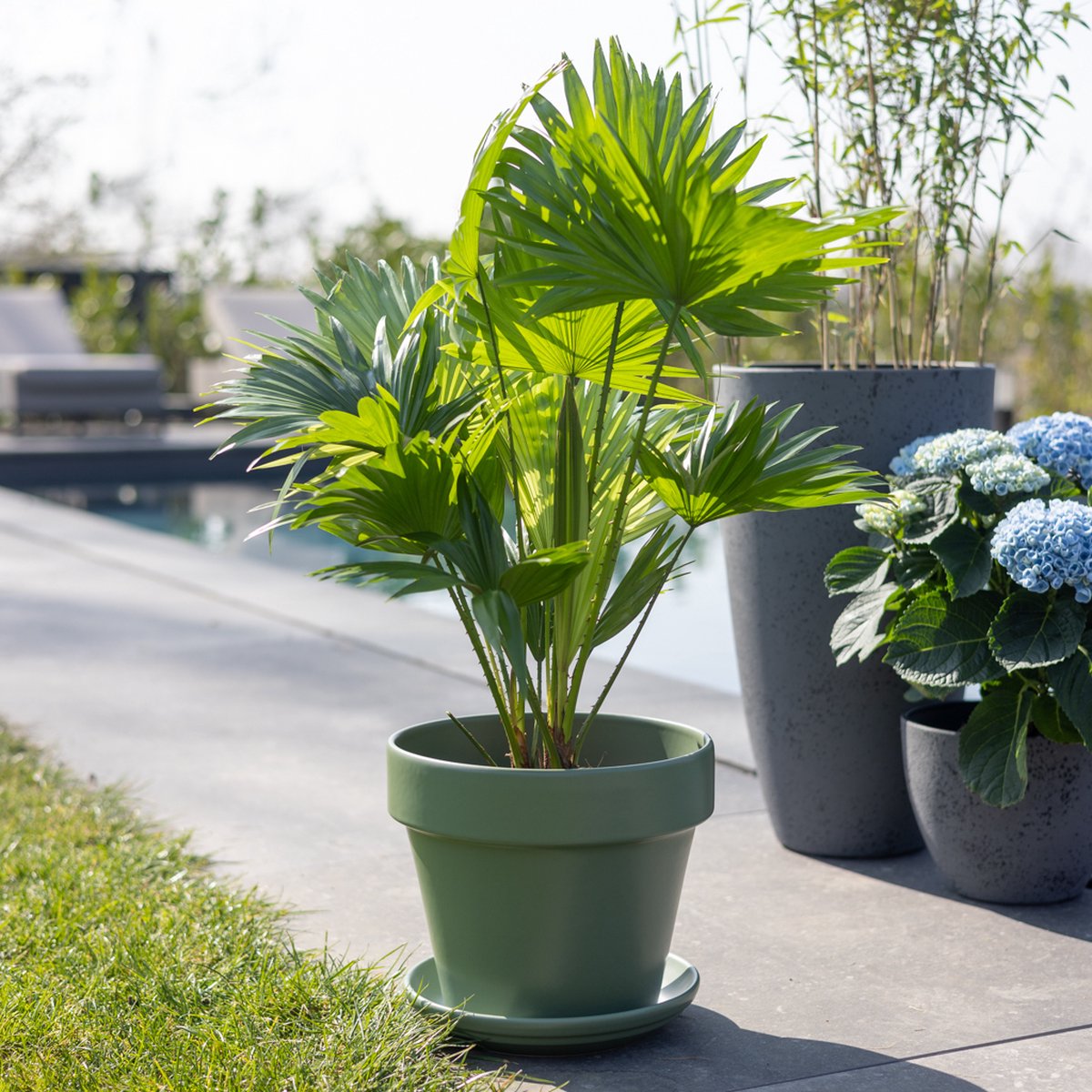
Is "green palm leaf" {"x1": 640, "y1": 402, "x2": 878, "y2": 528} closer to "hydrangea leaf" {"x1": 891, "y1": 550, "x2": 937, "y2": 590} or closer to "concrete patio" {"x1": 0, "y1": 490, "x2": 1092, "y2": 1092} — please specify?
"hydrangea leaf" {"x1": 891, "y1": 550, "x2": 937, "y2": 590}

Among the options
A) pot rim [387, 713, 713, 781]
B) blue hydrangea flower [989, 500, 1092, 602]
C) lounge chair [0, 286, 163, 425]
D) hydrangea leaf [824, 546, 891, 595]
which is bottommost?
pot rim [387, 713, 713, 781]

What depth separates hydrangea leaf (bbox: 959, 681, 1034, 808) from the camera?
7.65ft

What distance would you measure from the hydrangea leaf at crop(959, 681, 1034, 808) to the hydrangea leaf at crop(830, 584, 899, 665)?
0.20m

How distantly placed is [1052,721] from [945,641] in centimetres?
22

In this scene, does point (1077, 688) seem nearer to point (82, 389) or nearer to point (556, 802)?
point (556, 802)

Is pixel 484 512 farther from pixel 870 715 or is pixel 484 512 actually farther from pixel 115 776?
pixel 115 776

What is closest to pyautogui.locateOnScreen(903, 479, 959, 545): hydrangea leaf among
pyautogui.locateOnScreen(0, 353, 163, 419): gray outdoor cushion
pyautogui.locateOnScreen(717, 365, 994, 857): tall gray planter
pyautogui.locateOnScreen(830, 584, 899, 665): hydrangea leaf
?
pyautogui.locateOnScreen(830, 584, 899, 665): hydrangea leaf

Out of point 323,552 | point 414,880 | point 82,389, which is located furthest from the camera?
point 82,389

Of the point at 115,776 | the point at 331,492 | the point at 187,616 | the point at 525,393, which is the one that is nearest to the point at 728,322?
the point at 525,393

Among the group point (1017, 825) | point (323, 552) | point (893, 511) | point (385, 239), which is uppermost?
point (385, 239)

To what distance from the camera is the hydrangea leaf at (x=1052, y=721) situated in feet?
7.84

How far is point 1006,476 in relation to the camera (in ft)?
7.75

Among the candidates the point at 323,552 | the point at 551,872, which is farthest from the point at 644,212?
the point at 323,552

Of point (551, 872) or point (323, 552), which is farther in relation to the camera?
point (323, 552)
